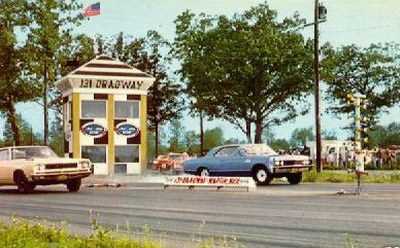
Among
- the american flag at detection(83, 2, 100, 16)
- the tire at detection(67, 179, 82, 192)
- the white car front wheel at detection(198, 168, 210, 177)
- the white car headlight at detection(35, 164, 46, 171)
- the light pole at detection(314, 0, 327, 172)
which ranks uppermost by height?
the american flag at detection(83, 2, 100, 16)

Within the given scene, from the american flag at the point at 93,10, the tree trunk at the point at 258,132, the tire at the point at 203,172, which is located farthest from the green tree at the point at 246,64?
the tire at the point at 203,172

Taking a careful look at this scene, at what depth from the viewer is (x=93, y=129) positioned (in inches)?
1598

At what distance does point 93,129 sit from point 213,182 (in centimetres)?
1432

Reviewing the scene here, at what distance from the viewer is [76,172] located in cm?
2655

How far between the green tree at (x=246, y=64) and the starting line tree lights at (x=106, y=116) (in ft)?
63.3

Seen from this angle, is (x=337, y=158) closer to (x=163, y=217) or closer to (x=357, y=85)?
(x=357, y=85)

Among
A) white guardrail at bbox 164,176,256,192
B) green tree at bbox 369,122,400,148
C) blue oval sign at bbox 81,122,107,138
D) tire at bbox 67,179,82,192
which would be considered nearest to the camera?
white guardrail at bbox 164,176,256,192

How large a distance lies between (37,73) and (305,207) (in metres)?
32.1

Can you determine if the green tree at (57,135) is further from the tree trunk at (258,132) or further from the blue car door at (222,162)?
the blue car door at (222,162)

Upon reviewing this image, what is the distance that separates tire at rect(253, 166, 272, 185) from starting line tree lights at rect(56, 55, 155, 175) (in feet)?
40.9

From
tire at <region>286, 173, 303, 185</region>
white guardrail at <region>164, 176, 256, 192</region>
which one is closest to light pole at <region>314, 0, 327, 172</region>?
tire at <region>286, 173, 303, 185</region>

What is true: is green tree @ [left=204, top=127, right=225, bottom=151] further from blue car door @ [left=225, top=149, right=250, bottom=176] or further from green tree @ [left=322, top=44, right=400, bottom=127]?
blue car door @ [left=225, top=149, right=250, bottom=176]

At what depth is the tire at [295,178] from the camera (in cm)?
3091

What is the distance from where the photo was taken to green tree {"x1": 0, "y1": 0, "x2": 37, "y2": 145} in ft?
154
